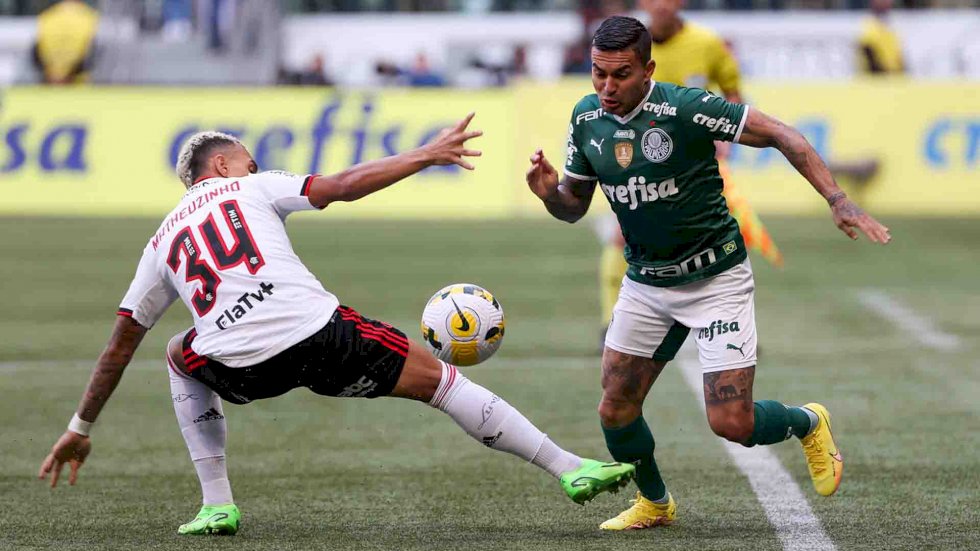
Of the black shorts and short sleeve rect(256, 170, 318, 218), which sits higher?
short sleeve rect(256, 170, 318, 218)

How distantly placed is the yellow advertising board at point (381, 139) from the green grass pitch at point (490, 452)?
4893 millimetres

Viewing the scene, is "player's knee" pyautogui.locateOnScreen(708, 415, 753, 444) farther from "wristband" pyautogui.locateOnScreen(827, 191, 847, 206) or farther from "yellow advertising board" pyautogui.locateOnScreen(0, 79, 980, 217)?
"yellow advertising board" pyautogui.locateOnScreen(0, 79, 980, 217)

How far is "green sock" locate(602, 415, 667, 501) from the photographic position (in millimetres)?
6496

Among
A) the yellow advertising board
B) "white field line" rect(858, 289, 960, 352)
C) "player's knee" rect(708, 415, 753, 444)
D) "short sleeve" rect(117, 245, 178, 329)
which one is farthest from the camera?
the yellow advertising board

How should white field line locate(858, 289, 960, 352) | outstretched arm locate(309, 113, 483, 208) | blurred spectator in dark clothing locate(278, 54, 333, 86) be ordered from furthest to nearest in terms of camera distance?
1. blurred spectator in dark clothing locate(278, 54, 333, 86)
2. white field line locate(858, 289, 960, 352)
3. outstretched arm locate(309, 113, 483, 208)

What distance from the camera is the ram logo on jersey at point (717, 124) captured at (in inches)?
243

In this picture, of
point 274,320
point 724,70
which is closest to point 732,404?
point 274,320

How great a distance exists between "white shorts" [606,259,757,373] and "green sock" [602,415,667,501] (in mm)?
313

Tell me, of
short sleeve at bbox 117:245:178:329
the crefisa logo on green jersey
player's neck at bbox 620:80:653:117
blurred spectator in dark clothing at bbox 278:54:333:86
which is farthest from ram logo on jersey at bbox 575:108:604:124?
blurred spectator in dark clothing at bbox 278:54:333:86

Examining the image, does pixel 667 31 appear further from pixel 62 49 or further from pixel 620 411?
pixel 62 49

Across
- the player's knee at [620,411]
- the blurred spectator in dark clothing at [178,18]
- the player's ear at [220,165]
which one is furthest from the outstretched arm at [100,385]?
the blurred spectator in dark clothing at [178,18]

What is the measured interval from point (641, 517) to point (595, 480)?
1.84 ft

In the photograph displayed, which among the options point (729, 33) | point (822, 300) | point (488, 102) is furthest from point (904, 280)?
point (729, 33)

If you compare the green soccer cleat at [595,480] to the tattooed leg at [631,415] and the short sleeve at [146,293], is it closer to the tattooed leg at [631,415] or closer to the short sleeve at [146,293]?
the tattooed leg at [631,415]
